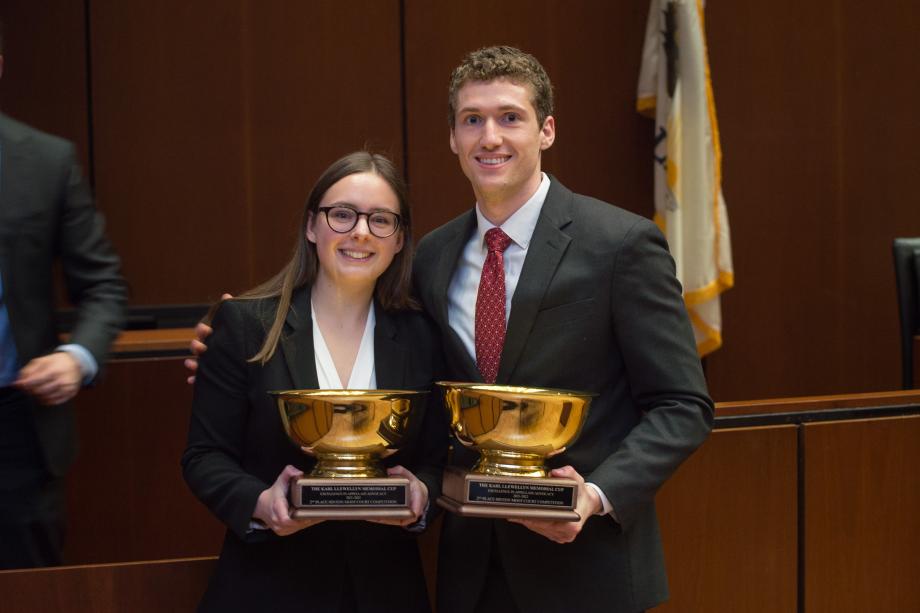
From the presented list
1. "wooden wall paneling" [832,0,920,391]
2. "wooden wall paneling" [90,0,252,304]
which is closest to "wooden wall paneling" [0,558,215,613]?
"wooden wall paneling" [90,0,252,304]

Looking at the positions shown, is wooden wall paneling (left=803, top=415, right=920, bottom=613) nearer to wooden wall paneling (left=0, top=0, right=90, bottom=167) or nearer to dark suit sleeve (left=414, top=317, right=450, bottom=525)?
dark suit sleeve (left=414, top=317, right=450, bottom=525)

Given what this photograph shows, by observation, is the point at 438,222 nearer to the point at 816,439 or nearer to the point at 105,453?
the point at 105,453

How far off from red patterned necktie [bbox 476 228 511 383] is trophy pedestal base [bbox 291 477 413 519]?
0.30m

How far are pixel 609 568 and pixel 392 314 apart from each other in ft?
2.12

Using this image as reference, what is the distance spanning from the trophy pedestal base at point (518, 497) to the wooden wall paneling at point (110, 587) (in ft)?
2.54

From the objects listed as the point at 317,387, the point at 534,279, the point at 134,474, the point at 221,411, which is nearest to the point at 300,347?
the point at 317,387

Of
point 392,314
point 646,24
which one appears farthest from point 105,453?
point 646,24

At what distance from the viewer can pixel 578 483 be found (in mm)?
2041

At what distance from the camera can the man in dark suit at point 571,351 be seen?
2191 millimetres

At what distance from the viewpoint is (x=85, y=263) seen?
2.55 m

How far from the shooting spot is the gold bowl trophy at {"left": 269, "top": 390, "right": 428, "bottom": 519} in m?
2.06

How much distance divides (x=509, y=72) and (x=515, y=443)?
0.70 m

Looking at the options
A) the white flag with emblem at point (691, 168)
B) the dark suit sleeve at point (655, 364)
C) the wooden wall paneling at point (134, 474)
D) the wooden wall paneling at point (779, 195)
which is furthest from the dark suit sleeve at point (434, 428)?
the wooden wall paneling at point (779, 195)

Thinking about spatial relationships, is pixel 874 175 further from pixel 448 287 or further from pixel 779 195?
pixel 448 287
